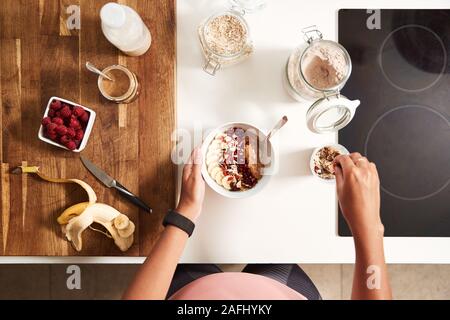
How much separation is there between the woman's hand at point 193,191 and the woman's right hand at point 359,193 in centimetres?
28

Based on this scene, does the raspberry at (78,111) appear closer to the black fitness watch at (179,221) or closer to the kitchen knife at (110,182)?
the kitchen knife at (110,182)

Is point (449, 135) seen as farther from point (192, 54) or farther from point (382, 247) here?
point (192, 54)

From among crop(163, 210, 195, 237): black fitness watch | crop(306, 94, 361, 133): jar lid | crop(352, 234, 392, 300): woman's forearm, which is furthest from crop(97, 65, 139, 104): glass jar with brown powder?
crop(352, 234, 392, 300): woman's forearm

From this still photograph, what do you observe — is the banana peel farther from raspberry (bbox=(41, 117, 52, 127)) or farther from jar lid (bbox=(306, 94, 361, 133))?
jar lid (bbox=(306, 94, 361, 133))

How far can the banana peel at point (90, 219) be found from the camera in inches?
27.2

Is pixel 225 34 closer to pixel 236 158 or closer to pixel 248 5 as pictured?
pixel 248 5

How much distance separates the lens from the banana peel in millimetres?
692

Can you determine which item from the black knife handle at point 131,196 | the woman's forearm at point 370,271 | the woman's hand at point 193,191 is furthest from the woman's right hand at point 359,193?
the black knife handle at point 131,196

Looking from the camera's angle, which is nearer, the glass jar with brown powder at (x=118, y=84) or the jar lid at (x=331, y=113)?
the jar lid at (x=331, y=113)

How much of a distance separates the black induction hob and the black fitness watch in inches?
12.8

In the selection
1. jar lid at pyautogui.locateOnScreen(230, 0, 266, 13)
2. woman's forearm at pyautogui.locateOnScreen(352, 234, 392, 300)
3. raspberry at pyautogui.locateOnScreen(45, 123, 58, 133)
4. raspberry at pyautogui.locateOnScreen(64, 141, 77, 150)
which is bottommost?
woman's forearm at pyautogui.locateOnScreen(352, 234, 392, 300)

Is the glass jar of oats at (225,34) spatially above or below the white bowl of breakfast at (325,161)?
above
